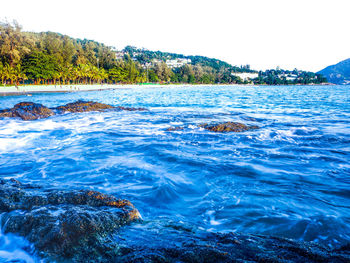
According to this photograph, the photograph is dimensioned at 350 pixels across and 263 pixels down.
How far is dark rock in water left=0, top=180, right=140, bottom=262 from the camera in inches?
99.6

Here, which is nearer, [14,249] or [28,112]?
[14,249]

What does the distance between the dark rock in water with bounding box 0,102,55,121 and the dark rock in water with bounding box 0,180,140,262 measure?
42.6 ft

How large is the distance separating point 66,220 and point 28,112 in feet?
50.5

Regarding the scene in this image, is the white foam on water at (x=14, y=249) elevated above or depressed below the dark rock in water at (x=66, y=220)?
below

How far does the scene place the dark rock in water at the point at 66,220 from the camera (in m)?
2.53

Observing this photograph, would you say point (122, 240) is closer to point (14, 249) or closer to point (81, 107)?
point (14, 249)

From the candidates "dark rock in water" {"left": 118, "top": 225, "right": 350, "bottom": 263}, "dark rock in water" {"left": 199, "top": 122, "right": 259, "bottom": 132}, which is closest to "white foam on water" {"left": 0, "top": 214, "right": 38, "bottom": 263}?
"dark rock in water" {"left": 118, "top": 225, "right": 350, "bottom": 263}

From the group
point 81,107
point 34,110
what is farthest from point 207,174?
point 81,107

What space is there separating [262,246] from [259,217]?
1.33m

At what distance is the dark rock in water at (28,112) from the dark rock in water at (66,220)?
1300cm

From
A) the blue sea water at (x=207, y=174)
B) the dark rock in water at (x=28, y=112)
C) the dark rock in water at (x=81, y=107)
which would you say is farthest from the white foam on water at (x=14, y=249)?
the dark rock in water at (x=81, y=107)

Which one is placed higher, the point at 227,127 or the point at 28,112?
the point at 227,127

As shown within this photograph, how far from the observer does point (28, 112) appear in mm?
15695

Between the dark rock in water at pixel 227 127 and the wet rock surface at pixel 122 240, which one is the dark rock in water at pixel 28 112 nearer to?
the dark rock in water at pixel 227 127
